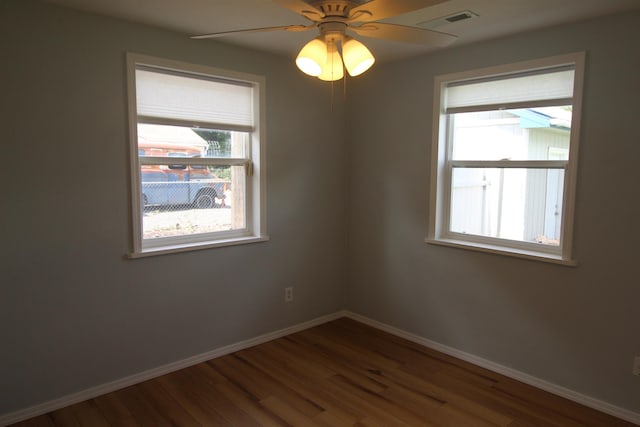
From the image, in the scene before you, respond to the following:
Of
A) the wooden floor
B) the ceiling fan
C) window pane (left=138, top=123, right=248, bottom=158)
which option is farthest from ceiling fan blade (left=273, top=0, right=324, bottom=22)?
the wooden floor

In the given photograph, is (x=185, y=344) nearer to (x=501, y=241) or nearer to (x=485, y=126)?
(x=501, y=241)

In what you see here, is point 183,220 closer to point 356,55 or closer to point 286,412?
point 286,412

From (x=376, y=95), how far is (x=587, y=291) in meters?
2.18

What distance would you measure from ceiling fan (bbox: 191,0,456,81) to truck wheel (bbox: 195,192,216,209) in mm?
1605

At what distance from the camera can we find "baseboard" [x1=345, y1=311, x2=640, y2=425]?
8.59ft

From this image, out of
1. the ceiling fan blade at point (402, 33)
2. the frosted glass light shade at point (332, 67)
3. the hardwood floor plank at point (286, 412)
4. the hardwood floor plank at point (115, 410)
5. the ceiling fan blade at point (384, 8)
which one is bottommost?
the hardwood floor plank at point (286, 412)

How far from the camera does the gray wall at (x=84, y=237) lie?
2.42 meters

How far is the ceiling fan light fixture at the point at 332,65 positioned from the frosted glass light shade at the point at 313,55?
48mm

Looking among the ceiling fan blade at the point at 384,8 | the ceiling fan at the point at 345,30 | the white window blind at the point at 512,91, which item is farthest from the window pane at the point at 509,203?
the ceiling fan blade at the point at 384,8

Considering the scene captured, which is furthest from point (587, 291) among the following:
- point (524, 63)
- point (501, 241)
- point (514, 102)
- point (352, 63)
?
point (352, 63)

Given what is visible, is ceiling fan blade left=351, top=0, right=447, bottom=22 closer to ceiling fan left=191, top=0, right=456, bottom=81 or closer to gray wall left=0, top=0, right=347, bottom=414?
ceiling fan left=191, top=0, right=456, bottom=81

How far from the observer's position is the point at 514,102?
299cm

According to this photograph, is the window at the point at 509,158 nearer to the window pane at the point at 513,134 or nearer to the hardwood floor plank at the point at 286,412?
the window pane at the point at 513,134

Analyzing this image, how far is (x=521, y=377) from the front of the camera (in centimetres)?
302
